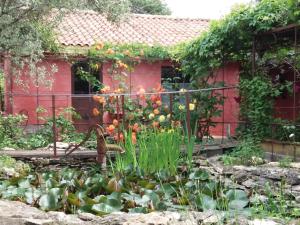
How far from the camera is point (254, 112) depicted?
675cm

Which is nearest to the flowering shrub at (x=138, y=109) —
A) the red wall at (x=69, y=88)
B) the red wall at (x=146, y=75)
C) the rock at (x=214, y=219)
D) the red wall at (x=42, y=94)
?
the red wall at (x=69, y=88)

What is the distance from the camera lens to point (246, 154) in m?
5.89

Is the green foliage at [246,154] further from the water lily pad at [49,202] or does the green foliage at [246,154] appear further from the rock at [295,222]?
the water lily pad at [49,202]

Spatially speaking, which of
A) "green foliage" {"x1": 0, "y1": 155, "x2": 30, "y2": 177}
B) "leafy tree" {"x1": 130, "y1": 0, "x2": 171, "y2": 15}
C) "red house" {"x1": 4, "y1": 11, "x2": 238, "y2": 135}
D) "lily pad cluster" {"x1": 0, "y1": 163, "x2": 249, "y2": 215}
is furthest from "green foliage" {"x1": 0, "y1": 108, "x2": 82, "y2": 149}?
"leafy tree" {"x1": 130, "y1": 0, "x2": 171, "y2": 15}

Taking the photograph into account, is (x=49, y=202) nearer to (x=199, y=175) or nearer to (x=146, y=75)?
(x=199, y=175)

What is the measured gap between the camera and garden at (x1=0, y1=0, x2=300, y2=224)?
2.88 m

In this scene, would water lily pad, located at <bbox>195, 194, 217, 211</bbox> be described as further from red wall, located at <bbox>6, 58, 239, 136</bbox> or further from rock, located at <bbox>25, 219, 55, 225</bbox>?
red wall, located at <bbox>6, 58, 239, 136</bbox>

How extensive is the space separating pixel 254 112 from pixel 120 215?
Result: 4.73 metres

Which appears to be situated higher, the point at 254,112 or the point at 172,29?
the point at 172,29

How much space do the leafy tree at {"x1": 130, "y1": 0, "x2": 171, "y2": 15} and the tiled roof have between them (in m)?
8.07

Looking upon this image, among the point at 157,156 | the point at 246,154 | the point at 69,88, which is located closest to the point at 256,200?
the point at 157,156

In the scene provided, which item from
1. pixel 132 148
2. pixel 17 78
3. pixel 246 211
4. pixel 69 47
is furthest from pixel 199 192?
pixel 69 47

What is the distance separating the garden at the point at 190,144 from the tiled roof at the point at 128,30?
3.05ft

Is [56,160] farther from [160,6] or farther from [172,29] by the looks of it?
[160,6]
